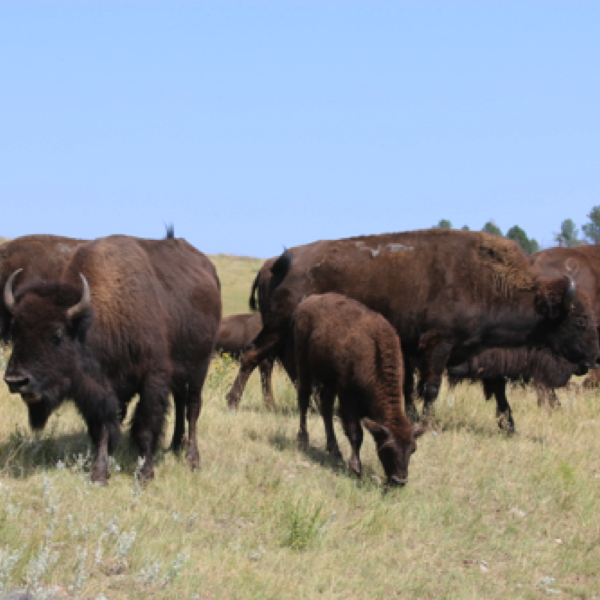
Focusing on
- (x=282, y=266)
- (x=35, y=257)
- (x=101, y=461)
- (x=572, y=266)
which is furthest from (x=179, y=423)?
(x=572, y=266)

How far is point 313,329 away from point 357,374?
86 cm

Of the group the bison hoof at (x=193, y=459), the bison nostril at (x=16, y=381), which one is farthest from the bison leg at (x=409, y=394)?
the bison nostril at (x=16, y=381)

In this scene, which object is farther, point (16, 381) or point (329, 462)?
point (329, 462)

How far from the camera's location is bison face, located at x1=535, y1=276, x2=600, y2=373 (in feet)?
35.1

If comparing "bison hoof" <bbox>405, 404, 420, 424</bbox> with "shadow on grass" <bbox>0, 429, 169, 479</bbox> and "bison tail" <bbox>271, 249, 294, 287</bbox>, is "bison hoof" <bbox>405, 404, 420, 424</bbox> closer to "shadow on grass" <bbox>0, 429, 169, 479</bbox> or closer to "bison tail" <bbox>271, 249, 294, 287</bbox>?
"bison tail" <bbox>271, 249, 294, 287</bbox>

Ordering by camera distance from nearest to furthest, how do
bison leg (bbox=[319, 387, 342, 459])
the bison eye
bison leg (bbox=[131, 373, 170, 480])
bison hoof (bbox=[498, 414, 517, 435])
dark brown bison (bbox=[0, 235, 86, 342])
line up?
1. the bison eye
2. bison leg (bbox=[131, 373, 170, 480])
3. bison leg (bbox=[319, 387, 342, 459])
4. bison hoof (bbox=[498, 414, 517, 435])
5. dark brown bison (bbox=[0, 235, 86, 342])

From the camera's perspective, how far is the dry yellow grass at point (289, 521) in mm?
5199

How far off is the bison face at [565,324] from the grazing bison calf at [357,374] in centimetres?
319

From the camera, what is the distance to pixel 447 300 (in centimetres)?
1061

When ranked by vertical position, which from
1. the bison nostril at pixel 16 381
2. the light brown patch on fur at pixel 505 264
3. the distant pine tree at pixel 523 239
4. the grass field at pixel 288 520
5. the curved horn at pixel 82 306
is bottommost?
the grass field at pixel 288 520

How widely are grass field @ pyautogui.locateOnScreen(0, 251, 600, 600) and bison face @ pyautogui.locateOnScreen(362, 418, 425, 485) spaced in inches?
5.9

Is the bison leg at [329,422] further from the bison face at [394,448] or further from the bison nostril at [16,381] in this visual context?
the bison nostril at [16,381]

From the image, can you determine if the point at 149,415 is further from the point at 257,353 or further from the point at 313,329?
the point at 257,353

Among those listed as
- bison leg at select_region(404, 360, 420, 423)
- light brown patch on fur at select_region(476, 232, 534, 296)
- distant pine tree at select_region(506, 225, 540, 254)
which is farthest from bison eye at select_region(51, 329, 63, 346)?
distant pine tree at select_region(506, 225, 540, 254)
